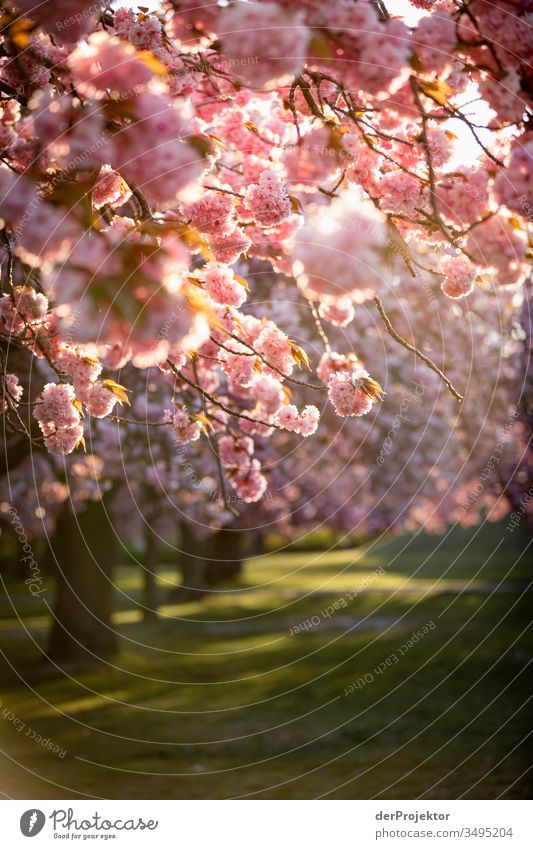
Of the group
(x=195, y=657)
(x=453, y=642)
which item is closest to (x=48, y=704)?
(x=195, y=657)

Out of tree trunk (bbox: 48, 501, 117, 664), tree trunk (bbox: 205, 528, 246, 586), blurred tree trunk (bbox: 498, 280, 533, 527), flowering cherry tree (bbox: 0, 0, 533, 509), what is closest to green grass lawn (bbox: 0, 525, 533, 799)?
tree trunk (bbox: 48, 501, 117, 664)

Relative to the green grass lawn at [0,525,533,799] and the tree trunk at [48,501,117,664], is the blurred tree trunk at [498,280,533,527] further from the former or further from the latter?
the tree trunk at [48,501,117,664]

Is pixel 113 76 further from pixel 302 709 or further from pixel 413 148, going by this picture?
pixel 302 709

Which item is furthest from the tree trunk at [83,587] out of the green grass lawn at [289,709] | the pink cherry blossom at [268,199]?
the pink cherry blossom at [268,199]

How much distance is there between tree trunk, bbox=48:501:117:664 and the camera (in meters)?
16.4

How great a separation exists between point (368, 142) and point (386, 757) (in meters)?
8.12

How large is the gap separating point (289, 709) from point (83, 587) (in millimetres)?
4375

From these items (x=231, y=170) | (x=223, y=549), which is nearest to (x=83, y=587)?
(x=231, y=170)

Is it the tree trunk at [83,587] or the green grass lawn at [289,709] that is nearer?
the green grass lawn at [289,709]
